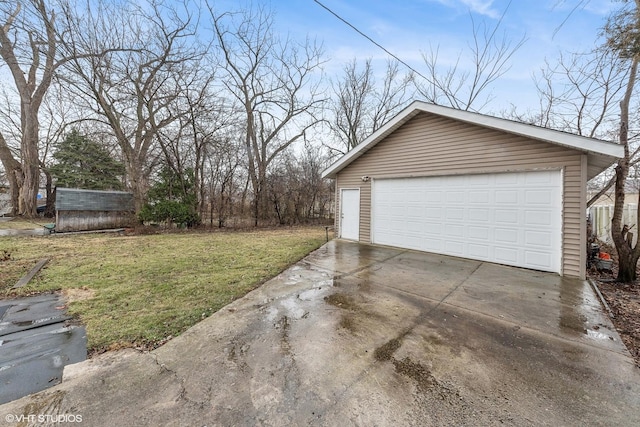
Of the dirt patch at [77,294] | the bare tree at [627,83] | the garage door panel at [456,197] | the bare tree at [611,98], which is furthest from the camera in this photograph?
the garage door panel at [456,197]

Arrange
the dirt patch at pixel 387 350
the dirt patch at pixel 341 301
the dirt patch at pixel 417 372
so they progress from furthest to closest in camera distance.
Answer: the dirt patch at pixel 341 301 → the dirt patch at pixel 387 350 → the dirt patch at pixel 417 372

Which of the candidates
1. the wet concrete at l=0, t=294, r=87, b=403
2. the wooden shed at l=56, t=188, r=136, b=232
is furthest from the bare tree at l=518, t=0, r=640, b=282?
the wooden shed at l=56, t=188, r=136, b=232

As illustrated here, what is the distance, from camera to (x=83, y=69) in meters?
9.74

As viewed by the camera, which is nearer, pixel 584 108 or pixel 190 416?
pixel 190 416

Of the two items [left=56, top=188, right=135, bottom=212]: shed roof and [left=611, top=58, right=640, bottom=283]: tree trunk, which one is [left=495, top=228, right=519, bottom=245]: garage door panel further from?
[left=56, top=188, right=135, bottom=212]: shed roof

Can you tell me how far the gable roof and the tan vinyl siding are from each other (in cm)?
22

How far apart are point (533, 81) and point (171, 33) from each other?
14.8m

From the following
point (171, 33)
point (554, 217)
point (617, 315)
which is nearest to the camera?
point (617, 315)

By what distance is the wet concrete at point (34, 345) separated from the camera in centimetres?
200

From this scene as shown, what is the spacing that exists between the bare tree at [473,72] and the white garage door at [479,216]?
7.44 m

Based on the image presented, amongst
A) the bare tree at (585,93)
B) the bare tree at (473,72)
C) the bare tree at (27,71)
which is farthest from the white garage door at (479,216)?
the bare tree at (27,71)

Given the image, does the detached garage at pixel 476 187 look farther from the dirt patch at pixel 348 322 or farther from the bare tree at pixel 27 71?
the bare tree at pixel 27 71

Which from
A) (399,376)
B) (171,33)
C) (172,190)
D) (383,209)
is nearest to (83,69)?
(171,33)

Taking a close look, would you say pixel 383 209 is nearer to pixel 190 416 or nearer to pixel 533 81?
pixel 190 416
